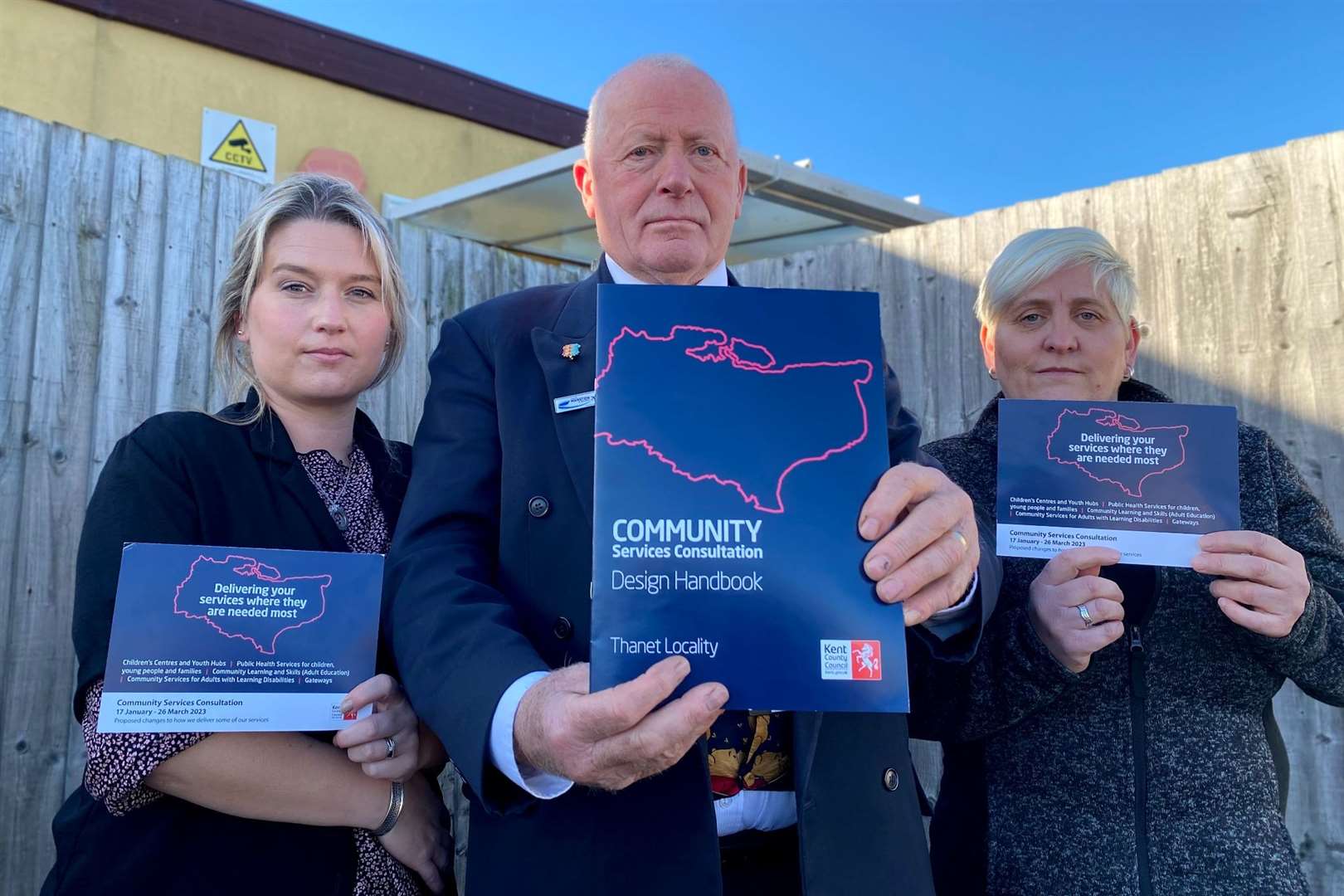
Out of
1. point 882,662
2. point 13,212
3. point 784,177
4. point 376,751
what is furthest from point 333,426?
point 784,177

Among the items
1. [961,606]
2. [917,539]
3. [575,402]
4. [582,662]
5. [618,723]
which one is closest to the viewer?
[618,723]

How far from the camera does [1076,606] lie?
193cm

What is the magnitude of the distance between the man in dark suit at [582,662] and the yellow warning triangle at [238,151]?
5.87 m

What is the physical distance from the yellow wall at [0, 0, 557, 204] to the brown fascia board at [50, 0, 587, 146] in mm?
74

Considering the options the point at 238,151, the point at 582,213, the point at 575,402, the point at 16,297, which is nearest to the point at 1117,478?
the point at 575,402

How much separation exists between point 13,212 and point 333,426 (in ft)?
6.47

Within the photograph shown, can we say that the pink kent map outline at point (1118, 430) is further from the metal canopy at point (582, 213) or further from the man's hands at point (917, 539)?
the metal canopy at point (582, 213)

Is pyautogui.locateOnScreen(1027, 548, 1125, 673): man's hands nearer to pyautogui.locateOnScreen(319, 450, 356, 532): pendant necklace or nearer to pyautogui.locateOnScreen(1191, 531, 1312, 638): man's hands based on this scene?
pyautogui.locateOnScreen(1191, 531, 1312, 638): man's hands

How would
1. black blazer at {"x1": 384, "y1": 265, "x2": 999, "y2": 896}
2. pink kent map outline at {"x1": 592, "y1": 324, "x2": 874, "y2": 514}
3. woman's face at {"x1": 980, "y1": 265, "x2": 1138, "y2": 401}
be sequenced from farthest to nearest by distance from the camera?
woman's face at {"x1": 980, "y1": 265, "x2": 1138, "y2": 401} → black blazer at {"x1": 384, "y1": 265, "x2": 999, "y2": 896} → pink kent map outline at {"x1": 592, "y1": 324, "x2": 874, "y2": 514}

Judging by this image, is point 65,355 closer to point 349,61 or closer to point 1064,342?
point 1064,342

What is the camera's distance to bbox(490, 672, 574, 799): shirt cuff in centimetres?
138

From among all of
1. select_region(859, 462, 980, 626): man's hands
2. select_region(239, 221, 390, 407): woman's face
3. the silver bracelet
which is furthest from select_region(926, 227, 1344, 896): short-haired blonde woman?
select_region(239, 221, 390, 407): woman's face

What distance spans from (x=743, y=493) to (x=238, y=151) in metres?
6.82

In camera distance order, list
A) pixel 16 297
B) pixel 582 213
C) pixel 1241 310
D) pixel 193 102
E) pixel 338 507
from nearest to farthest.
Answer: pixel 338 507 < pixel 16 297 < pixel 1241 310 < pixel 582 213 < pixel 193 102
